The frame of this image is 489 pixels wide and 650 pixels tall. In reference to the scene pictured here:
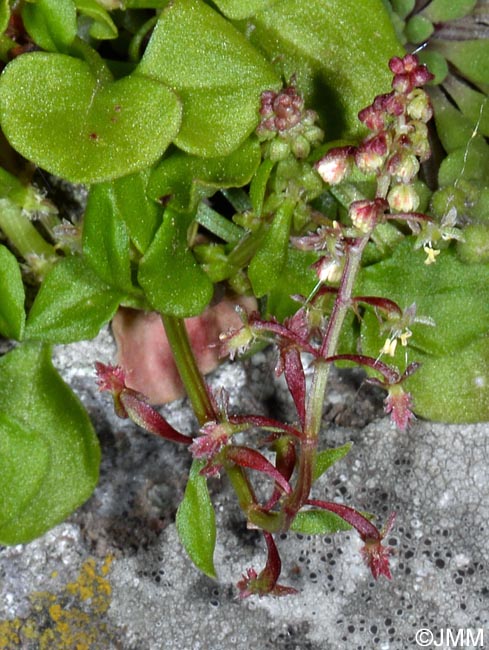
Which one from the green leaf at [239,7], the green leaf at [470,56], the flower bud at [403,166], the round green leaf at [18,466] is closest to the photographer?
the flower bud at [403,166]

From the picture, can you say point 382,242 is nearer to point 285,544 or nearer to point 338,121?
point 338,121

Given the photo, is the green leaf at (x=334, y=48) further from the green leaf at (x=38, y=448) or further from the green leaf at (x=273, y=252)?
the green leaf at (x=38, y=448)

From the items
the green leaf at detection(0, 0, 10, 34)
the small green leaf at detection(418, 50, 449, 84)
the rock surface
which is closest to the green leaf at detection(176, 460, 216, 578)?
the rock surface

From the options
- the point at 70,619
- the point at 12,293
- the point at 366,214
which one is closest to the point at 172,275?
the point at 12,293

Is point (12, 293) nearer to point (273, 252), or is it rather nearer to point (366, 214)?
point (273, 252)

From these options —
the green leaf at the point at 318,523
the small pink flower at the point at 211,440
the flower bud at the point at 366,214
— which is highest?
the flower bud at the point at 366,214

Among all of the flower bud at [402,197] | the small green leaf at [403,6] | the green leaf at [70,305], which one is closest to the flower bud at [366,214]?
the flower bud at [402,197]
